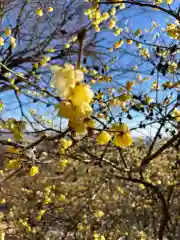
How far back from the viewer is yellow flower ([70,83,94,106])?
25.5 inches

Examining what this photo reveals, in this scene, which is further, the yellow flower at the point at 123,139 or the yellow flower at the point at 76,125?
the yellow flower at the point at 123,139

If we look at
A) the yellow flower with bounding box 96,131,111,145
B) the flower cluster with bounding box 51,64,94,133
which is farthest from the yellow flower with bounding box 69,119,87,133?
the yellow flower with bounding box 96,131,111,145

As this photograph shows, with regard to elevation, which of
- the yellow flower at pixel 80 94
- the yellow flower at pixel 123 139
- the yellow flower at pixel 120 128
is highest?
the yellow flower at pixel 120 128

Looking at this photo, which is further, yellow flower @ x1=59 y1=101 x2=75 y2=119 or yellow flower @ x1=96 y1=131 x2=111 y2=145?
yellow flower @ x1=96 y1=131 x2=111 y2=145

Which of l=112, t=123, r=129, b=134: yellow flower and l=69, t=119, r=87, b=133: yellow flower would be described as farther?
l=112, t=123, r=129, b=134: yellow flower

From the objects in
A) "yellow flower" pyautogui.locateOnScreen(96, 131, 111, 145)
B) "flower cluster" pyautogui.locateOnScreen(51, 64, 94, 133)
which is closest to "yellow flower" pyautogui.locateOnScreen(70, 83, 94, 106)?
"flower cluster" pyautogui.locateOnScreen(51, 64, 94, 133)

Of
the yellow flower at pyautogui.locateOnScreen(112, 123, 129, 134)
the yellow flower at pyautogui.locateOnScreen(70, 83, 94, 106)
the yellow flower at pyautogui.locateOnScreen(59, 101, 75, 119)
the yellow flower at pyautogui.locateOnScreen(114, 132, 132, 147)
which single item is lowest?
the yellow flower at pyautogui.locateOnScreen(59, 101, 75, 119)

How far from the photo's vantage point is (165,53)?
3.08m

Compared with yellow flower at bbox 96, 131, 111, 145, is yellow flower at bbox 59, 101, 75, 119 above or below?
below

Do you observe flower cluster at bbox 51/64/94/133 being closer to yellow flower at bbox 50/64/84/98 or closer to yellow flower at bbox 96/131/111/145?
yellow flower at bbox 50/64/84/98

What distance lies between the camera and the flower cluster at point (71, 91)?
2.07ft

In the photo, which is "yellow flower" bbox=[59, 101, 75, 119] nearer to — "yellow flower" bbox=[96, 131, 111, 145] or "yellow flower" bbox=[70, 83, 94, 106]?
"yellow flower" bbox=[70, 83, 94, 106]

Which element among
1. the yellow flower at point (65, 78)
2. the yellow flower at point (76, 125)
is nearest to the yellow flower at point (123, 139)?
the yellow flower at point (76, 125)

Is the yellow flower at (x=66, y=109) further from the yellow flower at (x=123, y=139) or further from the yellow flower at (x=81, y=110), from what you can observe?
the yellow flower at (x=123, y=139)
